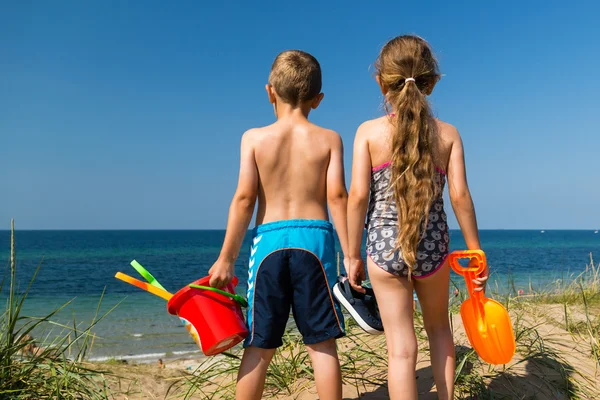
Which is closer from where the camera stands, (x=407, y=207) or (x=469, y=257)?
(x=407, y=207)

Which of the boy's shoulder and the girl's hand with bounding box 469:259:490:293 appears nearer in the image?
the girl's hand with bounding box 469:259:490:293

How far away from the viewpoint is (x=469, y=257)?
257 centimetres

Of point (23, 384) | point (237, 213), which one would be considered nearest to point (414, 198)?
point (237, 213)

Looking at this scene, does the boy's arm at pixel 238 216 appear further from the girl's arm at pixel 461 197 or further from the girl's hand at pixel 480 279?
the girl's hand at pixel 480 279

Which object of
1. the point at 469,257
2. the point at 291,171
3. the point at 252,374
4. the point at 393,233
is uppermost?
the point at 291,171

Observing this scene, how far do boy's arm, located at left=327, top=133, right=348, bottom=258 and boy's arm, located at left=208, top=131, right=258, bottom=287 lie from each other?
1.31ft

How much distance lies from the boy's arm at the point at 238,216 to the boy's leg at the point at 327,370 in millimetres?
589

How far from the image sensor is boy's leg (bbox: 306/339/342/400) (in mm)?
2553

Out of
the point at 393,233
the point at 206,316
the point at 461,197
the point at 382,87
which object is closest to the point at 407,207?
the point at 393,233

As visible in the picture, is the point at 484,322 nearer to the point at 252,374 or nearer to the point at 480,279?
the point at 480,279

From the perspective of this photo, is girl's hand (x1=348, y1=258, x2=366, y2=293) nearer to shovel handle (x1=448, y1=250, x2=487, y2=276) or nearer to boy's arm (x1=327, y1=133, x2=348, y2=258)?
boy's arm (x1=327, y1=133, x2=348, y2=258)

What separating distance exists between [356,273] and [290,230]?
0.40m

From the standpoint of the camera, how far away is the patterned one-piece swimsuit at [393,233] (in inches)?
95.4

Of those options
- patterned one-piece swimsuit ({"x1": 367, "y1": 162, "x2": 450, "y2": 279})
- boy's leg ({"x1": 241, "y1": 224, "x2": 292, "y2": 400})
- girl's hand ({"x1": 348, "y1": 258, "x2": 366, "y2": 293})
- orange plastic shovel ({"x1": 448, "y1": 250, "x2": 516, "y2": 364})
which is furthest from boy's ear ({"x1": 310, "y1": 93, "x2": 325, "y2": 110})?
orange plastic shovel ({"x1": 448, "y1": 250, "x2": 516, "y2": 364})
